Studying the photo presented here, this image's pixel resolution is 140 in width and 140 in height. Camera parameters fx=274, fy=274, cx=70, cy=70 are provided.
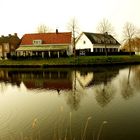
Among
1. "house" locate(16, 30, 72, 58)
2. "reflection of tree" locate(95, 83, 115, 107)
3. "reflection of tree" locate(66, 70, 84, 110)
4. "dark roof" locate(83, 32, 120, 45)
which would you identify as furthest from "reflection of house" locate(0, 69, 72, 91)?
"dark roof" locate(83, 32, 120, 45)

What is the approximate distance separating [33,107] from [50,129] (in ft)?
18.7

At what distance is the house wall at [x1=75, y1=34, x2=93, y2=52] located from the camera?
223 ft

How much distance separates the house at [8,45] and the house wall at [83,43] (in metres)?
16.8

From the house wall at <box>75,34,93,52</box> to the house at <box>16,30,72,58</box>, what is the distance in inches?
145

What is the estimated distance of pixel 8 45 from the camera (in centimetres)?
7350

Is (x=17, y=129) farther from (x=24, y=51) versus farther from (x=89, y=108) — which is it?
(x=24, y=51)

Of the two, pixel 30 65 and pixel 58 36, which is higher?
pixel 58 36

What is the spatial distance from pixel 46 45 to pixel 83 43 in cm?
940

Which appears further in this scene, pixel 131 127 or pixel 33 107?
pixel 33 107

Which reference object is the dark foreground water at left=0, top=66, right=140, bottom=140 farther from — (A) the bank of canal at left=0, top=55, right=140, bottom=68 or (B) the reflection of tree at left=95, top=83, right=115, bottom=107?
(A) the bank of canal at left=0, top=55, right=140, bottom=68

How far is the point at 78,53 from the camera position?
218 feet

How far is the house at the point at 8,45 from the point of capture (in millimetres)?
73312

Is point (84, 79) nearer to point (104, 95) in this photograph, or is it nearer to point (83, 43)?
point (104, 95)

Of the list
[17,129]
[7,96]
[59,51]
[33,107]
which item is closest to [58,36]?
[59,51]
